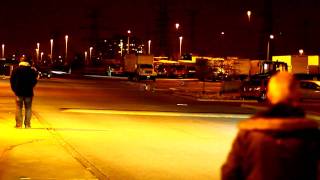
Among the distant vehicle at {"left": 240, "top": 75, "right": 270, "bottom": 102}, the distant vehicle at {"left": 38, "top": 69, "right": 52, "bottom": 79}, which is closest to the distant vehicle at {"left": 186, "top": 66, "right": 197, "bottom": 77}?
the distant vehicle at {"left": 38, "top": 69, "right": 52, "bottom": 79}

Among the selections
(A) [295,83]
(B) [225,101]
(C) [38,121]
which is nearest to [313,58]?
(B) [225,101]

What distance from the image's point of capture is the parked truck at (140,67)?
80.2m

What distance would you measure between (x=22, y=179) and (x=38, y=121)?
1050 centimetres

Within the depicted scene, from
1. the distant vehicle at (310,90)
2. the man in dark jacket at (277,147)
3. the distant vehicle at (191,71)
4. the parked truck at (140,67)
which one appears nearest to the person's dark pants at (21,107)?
the man in dark jacket at (277,147)

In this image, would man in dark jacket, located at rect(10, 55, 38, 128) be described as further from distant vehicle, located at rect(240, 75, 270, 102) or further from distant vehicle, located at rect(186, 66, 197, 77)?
distant vehicle, located at rect(186, 66, 197, 77)

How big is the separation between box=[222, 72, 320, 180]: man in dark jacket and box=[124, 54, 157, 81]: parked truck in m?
74.6

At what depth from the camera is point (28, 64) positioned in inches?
745

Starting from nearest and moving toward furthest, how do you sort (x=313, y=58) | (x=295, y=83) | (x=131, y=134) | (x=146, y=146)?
(x=295, y=83), (x=146, y=146), (x=131, y=134), (x=313, y=58)

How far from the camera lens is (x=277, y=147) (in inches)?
184

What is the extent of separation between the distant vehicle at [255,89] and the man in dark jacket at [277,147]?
108ft

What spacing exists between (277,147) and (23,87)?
14195mm

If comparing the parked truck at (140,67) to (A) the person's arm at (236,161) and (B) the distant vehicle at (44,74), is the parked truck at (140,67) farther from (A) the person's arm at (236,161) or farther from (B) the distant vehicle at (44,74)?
(A) the person's arm at (236,161)

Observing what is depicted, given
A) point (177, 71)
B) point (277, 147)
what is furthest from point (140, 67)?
point (277, 147)

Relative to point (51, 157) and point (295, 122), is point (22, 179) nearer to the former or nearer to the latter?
point (51, 157)
